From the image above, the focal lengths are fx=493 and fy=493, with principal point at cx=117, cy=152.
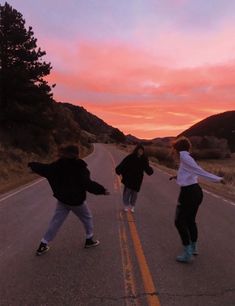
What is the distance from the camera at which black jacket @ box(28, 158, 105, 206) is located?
775cm

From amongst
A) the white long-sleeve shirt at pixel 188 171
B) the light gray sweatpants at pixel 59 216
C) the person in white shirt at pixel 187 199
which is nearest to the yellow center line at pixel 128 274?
the light gray sweatpants at pixel 59 216

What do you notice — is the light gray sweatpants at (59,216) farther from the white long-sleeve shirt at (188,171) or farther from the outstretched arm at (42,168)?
the white long-sleeve shirt at (188,171)

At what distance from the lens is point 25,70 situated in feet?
123

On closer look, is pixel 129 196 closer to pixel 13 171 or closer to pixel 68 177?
pixel 68 177

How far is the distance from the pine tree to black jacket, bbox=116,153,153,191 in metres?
26.3

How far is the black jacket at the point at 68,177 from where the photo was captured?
7750mm

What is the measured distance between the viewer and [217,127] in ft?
575

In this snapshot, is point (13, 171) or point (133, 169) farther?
point (13, 171)

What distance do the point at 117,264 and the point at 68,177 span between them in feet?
5.20

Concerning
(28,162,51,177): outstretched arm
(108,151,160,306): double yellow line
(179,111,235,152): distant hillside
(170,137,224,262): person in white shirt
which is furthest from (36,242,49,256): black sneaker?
(179,111,235,152): distant hillside

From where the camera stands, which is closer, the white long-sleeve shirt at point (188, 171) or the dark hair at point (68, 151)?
the white long-sleeve shirt at point (188, 171)

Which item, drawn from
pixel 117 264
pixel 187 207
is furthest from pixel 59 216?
pixel 187 207

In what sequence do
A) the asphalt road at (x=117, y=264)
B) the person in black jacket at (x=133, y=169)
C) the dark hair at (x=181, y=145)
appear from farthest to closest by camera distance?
the person in black jacket at (x=133, y=169) → the dark hair at (x=181, y=145) → the asphalt road at (x=117, y=264)

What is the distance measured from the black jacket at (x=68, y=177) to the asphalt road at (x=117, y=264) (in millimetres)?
988
